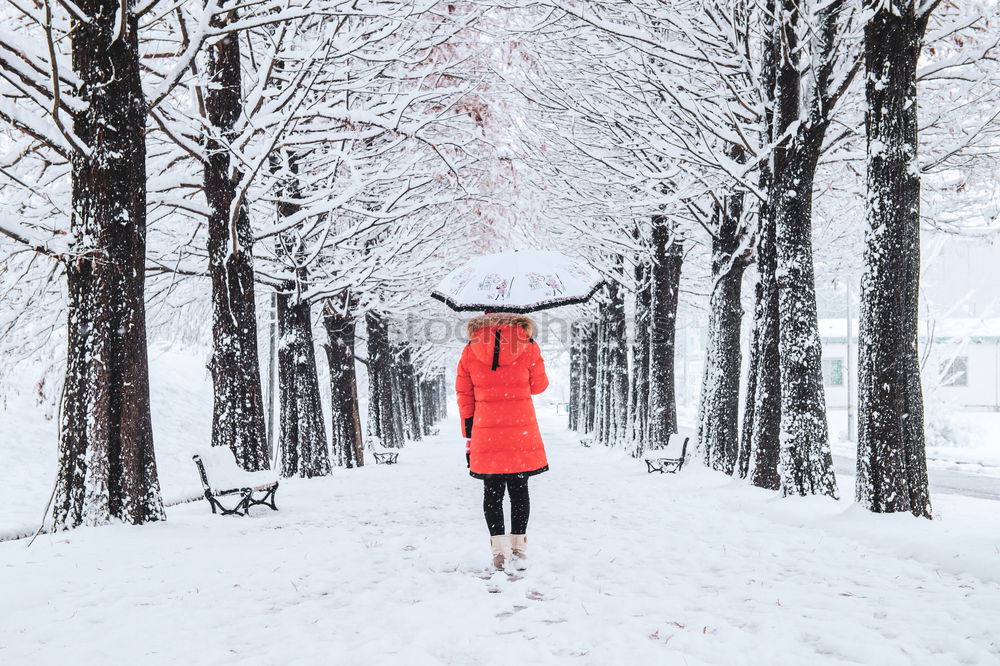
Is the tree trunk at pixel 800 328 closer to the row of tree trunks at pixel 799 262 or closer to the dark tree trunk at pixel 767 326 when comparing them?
the row of tree trunks at pixel 799 262

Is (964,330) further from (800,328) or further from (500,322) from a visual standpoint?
(500,322)

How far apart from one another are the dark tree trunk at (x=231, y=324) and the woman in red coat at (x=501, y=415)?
5.13m

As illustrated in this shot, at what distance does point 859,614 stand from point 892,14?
5.33 metres

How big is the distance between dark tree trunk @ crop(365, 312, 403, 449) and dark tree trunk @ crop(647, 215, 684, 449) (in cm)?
976

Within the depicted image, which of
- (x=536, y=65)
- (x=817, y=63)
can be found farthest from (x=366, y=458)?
(x=817, y=63)

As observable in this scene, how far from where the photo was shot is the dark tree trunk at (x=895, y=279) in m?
6.04

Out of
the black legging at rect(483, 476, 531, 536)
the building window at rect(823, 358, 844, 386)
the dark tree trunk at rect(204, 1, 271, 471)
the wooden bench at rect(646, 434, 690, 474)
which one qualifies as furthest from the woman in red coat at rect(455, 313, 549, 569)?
the building window at rect(823, 358, 844, 386)

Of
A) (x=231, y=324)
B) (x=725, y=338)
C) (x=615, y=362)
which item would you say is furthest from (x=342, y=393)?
(x=725, y=338)

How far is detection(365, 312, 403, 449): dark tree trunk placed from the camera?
2123 centimetres

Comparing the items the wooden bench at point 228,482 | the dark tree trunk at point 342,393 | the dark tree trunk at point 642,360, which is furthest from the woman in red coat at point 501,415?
the dark tree trunk at point 342,393

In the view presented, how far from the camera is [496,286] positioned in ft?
18.1

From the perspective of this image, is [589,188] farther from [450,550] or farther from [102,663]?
[102,663]

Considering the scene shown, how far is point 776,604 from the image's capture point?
13.6 ft

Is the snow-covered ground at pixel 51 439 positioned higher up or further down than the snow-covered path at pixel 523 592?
further down
